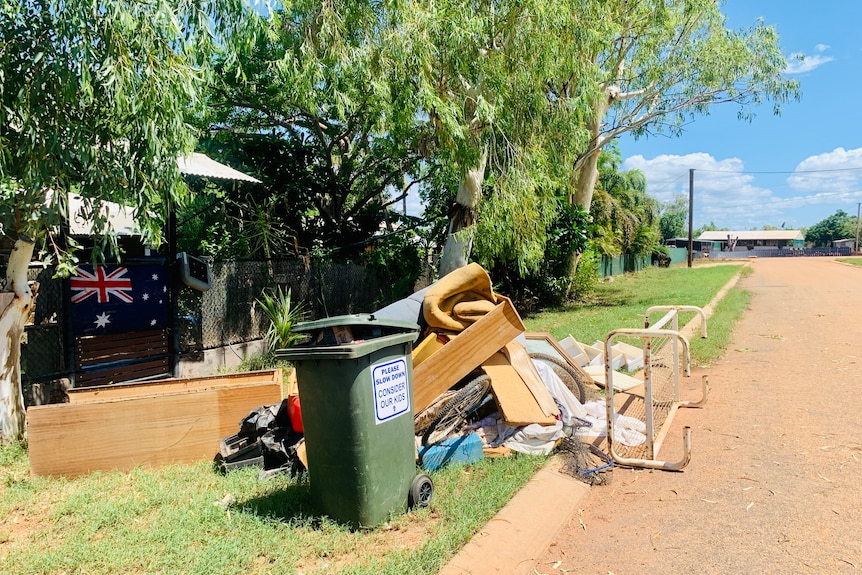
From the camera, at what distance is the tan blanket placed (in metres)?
5.36

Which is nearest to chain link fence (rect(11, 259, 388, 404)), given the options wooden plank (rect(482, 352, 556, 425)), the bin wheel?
the bin wheel

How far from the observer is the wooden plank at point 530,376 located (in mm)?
4903

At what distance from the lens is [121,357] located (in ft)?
21.7

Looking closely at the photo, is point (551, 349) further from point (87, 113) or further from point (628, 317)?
point (628, 317)

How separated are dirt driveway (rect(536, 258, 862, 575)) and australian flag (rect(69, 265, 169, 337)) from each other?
543 cm

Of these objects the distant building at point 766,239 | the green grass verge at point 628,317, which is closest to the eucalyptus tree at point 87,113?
the green grass verge at point 628,317

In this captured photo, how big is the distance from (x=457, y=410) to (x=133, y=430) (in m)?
2.61

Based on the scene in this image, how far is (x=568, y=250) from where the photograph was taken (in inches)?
615

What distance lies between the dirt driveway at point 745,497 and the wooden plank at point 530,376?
77cm

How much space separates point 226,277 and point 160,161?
3.90 metres

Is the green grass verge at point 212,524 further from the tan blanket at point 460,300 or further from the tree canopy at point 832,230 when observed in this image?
the tree canopy at point 832,230

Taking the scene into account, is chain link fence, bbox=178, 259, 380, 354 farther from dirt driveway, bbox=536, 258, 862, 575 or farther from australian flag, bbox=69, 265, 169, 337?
dirt driveway, bbox=536, 258, 862, 575

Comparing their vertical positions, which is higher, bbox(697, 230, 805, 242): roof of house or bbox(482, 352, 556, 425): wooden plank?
bbox(697, 230, 805, 242): roof of house

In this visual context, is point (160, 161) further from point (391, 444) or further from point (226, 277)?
point (226, 277)
